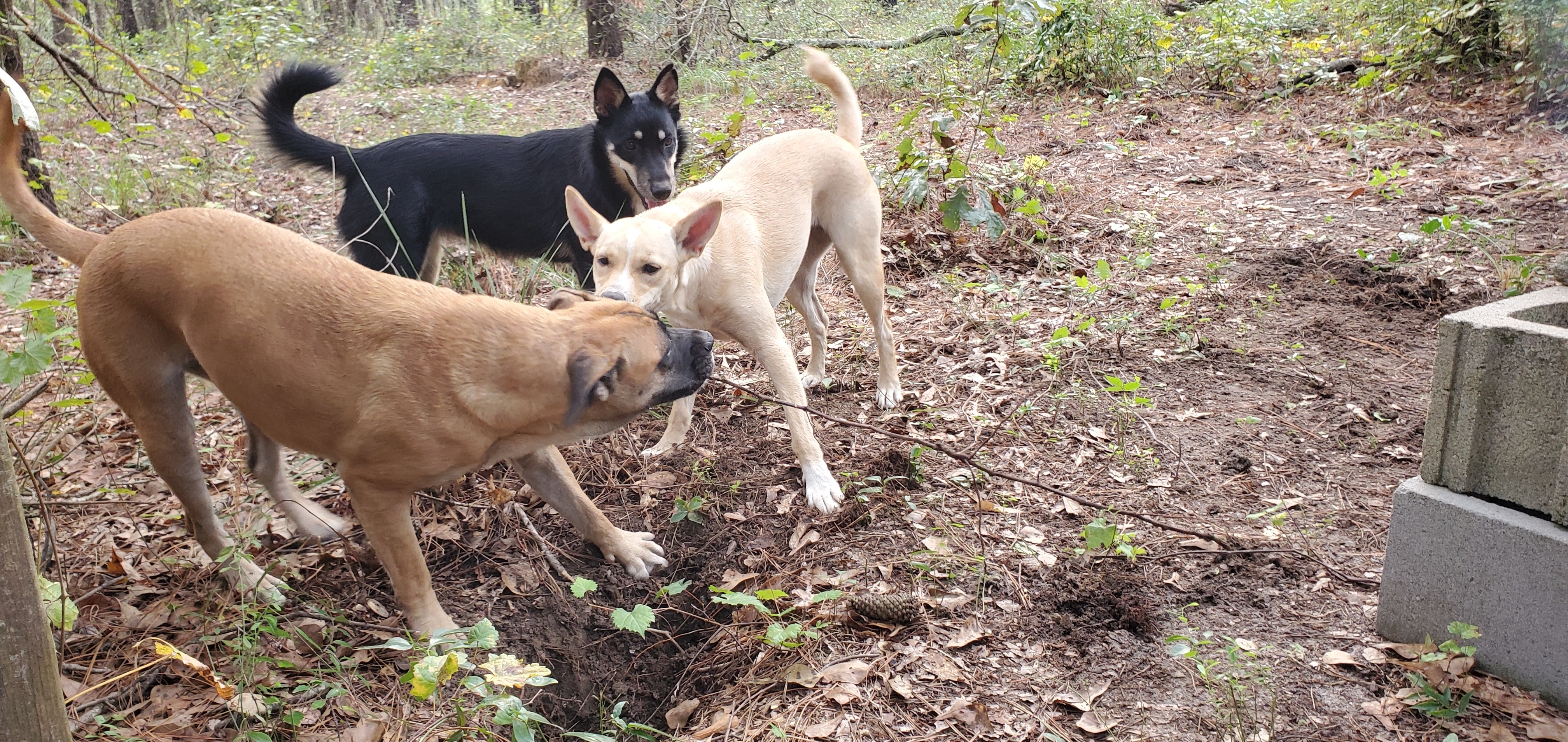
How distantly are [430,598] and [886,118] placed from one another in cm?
864

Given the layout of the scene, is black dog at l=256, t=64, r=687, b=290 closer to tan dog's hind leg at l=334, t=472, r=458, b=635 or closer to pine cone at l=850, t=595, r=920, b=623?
tan dog's hind leg at l=334, t=472, r=458, b=635

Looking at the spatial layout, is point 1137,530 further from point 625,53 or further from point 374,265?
point 625,53

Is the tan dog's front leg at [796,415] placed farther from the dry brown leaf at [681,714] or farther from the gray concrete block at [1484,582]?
the gray concrete block at [1484,582]

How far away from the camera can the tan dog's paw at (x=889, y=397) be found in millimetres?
4785

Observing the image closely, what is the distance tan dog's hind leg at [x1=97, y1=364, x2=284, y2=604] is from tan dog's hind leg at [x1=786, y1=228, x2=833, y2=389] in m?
2.82

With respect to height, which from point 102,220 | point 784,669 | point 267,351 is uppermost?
point 267,351

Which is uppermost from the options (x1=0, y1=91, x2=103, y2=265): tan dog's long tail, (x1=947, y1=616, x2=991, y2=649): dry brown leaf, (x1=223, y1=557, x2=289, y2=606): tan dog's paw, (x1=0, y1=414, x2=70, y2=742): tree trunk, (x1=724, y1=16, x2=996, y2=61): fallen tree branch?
(x1=724, y1=16, x2=996, y2=61): fallen tree branch

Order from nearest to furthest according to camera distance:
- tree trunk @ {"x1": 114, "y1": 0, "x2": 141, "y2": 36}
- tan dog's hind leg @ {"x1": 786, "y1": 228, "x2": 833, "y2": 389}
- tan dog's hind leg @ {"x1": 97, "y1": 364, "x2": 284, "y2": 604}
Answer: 1. tan dog's hind leg @ {"x1": 97, "y1": 364, "x2": 284, "y2": 604}
2. tan dog's hind leg @ {"x1": 786, "y1": 228, "x2": 833, "y2": 389}
3. tree trunk @ {"x1": 114, "y1": 0, "x2": 141, "y2": 36}

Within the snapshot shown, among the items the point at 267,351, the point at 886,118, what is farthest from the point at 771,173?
the point at 886,118

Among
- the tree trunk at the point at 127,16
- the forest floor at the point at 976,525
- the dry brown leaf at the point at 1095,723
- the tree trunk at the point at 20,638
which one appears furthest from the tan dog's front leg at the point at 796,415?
the tree trunk at the point at 127,16

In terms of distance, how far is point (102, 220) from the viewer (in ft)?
23.4

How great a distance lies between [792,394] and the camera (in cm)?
401

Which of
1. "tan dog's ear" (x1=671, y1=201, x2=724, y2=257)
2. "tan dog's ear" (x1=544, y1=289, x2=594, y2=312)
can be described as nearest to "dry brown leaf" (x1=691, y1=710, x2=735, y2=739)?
"tan dog's ear" (x1=544, y1=289, x2=594, y2=312)

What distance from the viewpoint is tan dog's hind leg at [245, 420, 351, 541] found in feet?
11.5
